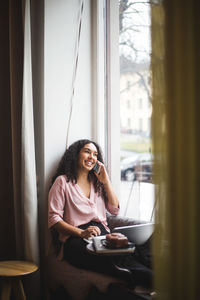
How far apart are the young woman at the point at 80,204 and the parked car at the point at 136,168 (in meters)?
0.23

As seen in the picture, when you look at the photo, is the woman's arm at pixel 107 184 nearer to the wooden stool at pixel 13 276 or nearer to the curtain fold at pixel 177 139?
the wooden stool at pixel 13 276

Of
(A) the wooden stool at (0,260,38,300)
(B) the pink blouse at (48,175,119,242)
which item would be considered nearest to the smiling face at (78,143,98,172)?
(B) the pink blouse at (48,175,119,242)

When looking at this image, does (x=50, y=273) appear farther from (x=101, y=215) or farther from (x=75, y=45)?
(x=75, y=45)

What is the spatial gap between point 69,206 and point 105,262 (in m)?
0.46

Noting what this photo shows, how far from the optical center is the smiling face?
7.15 feet

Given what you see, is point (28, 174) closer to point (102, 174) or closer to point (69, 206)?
point (69, 206)

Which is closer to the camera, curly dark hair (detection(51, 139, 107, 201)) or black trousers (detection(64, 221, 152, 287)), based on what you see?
black trousers (detection(64, 221, 152, 287))

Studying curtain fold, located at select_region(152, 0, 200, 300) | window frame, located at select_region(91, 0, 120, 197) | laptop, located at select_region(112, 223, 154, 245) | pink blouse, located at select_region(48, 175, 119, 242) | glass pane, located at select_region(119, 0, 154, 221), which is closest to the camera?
curtain fold, located at select_region(152, 0, 200, 300)

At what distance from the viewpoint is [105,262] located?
1730 mm

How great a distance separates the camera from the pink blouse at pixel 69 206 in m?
2.04

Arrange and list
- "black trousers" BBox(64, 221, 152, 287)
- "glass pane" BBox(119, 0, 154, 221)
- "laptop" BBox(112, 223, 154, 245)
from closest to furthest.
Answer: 1. "black trousers" BBox(64, 221, 152, 287)
2. "laptop" BBox(112, 223, 154, 245)
3. "glass pane" BBox(119, 0, 154, 221)

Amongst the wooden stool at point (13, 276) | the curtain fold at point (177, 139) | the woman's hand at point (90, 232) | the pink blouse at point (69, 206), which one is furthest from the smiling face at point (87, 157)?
the curtain fold at point (177, 139)

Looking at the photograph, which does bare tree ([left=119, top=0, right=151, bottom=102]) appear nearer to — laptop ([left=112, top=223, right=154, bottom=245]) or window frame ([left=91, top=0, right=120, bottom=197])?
window frame ([left=91, top=0, right=120, bottom=197])

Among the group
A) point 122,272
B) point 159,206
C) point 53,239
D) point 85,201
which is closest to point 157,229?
point 159,206
